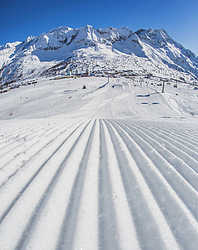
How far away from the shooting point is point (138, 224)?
1.31 metres

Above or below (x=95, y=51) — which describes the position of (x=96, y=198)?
below

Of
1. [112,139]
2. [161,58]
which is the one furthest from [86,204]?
[161,58]

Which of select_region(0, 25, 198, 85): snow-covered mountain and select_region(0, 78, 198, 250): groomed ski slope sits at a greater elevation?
select_region(0, 25, 198, 85): snow-covered mountain

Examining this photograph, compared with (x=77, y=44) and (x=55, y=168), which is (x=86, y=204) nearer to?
(x=55, y=168)

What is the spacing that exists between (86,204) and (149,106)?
14.6 meters

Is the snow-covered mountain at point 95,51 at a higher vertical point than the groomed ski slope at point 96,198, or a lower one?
higher

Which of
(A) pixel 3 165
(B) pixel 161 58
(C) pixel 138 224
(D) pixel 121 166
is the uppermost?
(B) pixel 161 58

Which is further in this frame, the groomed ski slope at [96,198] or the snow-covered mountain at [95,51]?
the snow-covered mountain at [95,51]

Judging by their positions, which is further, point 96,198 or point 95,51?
point 95,51

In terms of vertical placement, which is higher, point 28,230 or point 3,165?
point 3,165

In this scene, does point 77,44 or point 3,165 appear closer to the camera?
point 3,165

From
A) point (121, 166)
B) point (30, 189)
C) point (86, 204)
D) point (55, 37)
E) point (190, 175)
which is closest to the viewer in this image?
point (86, 204)

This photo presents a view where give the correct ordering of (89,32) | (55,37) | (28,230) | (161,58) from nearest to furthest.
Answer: (28,230) → (161,58) → (89,32) → (55,37)

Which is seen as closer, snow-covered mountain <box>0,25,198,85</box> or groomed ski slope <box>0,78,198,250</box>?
groomed ski slope <box>0,78,198,250</box>
